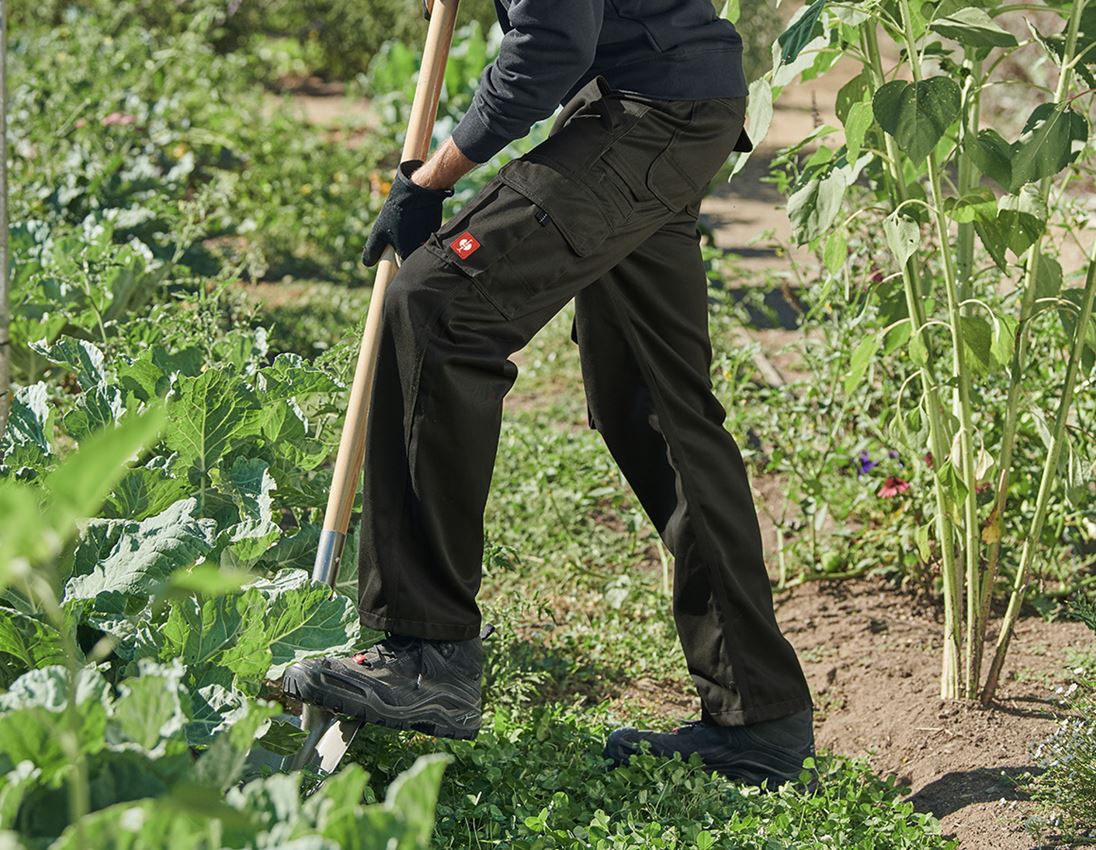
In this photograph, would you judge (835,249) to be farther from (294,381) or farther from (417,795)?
(417,795)

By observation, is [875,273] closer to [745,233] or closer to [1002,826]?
[1002,826]

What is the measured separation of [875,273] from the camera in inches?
145

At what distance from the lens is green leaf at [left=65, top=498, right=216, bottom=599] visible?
87.5 inches

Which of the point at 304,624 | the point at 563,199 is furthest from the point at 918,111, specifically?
the point at 304,624

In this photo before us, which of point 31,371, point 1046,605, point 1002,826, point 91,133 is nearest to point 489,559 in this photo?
point 1002,826

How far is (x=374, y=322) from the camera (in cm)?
246

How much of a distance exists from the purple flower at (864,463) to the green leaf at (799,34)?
1528mm

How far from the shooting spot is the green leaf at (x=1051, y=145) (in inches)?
96.2

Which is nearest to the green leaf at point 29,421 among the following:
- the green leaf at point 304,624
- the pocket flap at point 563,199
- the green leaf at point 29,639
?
the green leaf at point 29,639

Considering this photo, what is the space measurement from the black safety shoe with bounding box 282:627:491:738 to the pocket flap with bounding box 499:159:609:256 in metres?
0.70

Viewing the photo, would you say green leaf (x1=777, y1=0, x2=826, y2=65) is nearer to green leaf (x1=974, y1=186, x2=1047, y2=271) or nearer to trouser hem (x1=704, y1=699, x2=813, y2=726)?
green leaf (x1=974, y1=186, x2=1047, y2=271)

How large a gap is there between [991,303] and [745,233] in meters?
3.80

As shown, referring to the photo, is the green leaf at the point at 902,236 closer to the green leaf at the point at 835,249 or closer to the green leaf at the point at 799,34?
the green leaf at the point at 835,249

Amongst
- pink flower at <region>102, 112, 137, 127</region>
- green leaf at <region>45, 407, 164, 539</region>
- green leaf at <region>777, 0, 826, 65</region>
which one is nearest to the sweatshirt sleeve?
green leaf at <region>777, 0, 826, 65</region>
